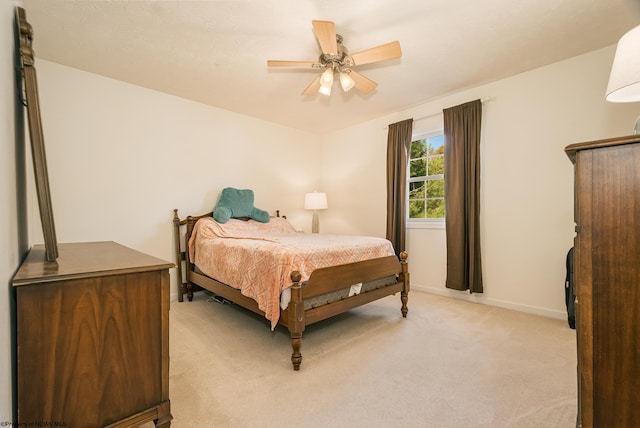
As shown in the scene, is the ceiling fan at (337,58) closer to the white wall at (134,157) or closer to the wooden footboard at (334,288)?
the wooden footboard at (334,288)

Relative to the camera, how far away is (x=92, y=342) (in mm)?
977

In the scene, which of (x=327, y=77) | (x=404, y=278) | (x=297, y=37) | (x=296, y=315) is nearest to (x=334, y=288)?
(x=296, y=315)

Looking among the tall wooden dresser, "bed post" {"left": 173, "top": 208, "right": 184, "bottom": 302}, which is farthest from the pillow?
the tall wooden dresser

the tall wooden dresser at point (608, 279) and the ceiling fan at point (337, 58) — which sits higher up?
the ceiling fan at point (337, 58)

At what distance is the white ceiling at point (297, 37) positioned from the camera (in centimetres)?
194

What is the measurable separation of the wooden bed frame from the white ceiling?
5.64ft

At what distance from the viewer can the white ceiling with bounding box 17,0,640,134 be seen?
6.37 ft

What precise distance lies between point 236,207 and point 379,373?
2.68m

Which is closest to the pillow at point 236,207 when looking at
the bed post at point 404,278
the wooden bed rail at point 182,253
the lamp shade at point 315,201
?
the wooden bed rail at point 182,253

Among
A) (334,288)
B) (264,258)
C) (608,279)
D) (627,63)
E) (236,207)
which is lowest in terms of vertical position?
(334,288)

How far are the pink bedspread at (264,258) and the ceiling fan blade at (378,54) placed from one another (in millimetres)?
1501

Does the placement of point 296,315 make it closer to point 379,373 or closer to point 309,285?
point 309,285

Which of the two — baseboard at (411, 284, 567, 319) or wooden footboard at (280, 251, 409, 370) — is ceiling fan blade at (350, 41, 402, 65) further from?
baseboard at (411, 284, 567, 319)

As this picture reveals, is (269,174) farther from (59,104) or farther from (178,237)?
(59,104)
